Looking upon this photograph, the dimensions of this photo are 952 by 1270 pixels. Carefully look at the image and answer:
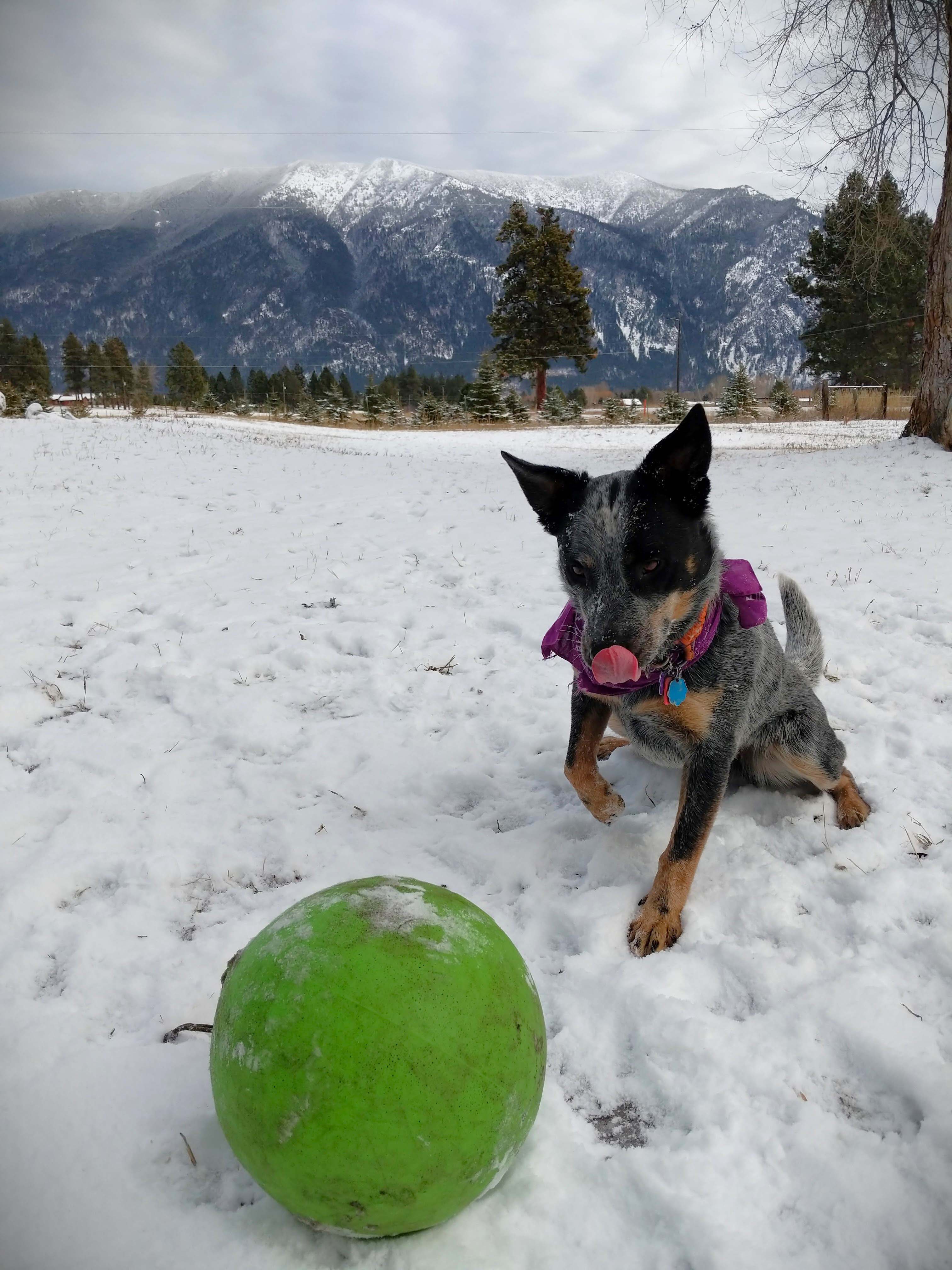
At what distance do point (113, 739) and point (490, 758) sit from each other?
2075 mm

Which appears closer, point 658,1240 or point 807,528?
point 658,1240

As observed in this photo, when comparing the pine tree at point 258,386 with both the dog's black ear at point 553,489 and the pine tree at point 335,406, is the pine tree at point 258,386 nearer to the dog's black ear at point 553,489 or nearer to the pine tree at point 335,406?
the pine tree at point 335,406

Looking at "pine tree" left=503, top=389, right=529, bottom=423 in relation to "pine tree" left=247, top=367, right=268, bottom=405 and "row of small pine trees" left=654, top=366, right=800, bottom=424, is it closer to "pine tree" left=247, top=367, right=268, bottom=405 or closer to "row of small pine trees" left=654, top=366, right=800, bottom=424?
"row of small pine trees" left=654, top=366, right=800, bottom=424

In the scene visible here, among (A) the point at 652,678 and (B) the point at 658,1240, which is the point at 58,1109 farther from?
(A) the point at 652,678

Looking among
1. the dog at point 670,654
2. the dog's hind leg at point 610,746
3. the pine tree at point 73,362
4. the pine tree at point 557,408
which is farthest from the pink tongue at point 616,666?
the pine tree at point 73,362

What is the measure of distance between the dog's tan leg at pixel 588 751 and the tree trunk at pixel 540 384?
150 ft

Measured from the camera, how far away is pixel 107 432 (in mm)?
18219

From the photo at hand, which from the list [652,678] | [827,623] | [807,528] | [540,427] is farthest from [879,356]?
[652,678]

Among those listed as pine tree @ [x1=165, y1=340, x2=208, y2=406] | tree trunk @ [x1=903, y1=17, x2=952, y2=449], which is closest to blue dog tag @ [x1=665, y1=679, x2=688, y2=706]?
tree trunk @ [x1=903, y1=17, x2=952, y2=449]

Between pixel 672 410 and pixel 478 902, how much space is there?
1546 inches

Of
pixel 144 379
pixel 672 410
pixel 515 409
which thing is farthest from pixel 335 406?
pixel 672 410

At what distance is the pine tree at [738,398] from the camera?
40281 millimetres

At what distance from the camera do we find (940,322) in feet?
37.4

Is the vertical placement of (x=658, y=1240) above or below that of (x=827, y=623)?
below
